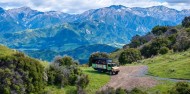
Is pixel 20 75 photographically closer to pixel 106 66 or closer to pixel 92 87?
pixel 92 87

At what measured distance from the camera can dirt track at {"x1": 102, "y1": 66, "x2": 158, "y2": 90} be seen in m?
67.4

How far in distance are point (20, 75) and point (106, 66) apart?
90.6ft

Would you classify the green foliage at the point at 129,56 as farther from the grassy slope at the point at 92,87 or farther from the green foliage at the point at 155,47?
the grassy slope at the point at 92,87

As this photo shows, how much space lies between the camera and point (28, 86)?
199 ft

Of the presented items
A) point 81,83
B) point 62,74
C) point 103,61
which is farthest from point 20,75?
point 103,61

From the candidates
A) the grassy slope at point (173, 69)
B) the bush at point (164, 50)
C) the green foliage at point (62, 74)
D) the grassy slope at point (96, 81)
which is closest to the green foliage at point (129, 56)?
the bush at point (164, 50)

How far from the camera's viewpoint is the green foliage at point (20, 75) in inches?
2308

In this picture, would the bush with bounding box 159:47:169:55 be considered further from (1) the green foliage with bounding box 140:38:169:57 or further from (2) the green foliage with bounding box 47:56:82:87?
(2) the green foliage with bounding box 47:56:82:87

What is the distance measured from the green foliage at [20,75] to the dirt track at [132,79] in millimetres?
14293

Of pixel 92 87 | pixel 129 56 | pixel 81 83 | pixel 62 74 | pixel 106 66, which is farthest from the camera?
pixel 129 56

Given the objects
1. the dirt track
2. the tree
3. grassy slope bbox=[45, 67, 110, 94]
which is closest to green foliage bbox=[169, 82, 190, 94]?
the dirt track

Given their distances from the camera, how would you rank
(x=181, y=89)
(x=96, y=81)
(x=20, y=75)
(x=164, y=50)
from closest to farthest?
(x=181, y=89)
(x=20, y=75)
(x=96, y=81)
(x=164, y=50)

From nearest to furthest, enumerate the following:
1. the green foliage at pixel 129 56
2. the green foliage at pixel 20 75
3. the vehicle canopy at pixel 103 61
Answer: the green foliage at pixel 20 75 → the vehicle canopy at pixel 103 61 → the green foliage at pixel 129 56

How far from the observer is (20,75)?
60969 millimetres
